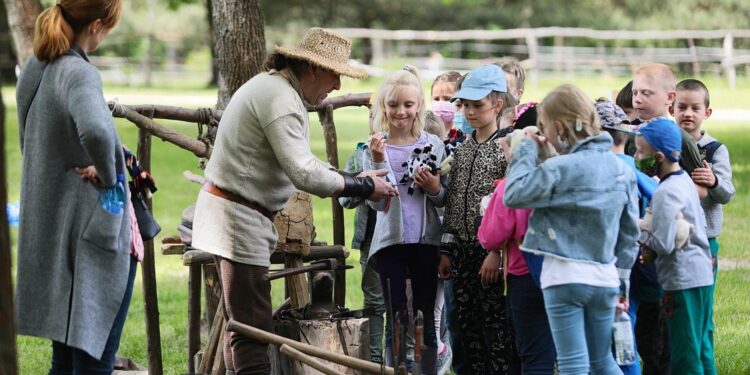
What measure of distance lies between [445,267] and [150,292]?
1.57 metres

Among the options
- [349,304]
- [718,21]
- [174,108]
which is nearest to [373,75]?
[718,21]

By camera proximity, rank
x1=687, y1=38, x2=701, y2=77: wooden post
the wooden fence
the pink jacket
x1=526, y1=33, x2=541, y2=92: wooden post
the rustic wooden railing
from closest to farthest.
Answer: the pink jacket < the rustic wooden railing < x1=526, y1=33, x2=541, y2=92: wooden post < the wooden fence < x1=687, y1=38, x2=701, y2=77: wooden post

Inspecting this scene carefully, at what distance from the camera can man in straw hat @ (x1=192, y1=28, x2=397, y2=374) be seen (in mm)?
4977

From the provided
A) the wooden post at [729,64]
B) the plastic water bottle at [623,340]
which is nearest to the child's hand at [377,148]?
the plastic water bottle at [623,340]

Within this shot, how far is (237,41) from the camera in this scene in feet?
23.5

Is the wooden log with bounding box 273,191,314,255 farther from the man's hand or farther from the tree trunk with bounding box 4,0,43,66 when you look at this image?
the tree trunk with bounding box 4,0,43,66

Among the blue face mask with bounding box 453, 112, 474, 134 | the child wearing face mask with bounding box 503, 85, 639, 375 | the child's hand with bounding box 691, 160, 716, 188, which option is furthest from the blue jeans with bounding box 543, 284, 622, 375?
the blue face mask with bounding box 453, 112, 474, 134

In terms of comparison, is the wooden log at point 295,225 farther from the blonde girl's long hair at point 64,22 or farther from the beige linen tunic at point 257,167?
the blonde girl's long hair at point 64,22

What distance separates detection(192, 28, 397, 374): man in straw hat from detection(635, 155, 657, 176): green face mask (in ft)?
3.75

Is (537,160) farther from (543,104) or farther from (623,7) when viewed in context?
(623,7)

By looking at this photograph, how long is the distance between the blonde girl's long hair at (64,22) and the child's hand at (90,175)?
1.36 ft

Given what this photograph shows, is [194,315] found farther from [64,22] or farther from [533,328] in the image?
[64,22]

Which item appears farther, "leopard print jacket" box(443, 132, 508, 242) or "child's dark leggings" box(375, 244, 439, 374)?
"child's dark leggings" box(375, 244, 439, 374)

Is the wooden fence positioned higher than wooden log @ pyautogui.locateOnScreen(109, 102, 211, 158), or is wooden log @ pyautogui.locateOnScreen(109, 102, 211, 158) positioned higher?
the wooden fence
